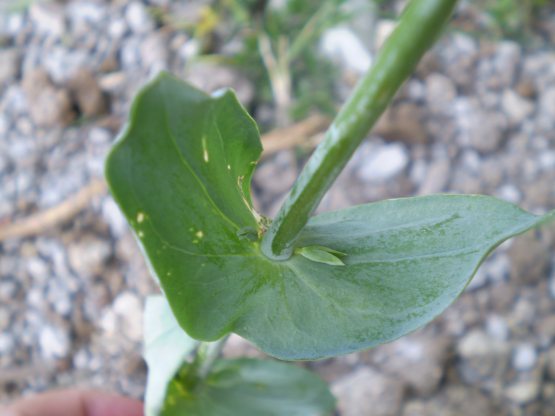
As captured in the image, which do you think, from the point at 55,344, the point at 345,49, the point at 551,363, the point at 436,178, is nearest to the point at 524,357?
the point at 551,363

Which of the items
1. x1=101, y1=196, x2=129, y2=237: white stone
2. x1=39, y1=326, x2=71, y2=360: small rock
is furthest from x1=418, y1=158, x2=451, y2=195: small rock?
x1=39, y1=326, x2=71, y2=360: small rock

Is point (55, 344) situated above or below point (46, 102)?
below

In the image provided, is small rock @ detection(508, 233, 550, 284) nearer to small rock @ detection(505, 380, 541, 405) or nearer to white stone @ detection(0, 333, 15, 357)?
small rock @ detection(505, 380, 541, 405)

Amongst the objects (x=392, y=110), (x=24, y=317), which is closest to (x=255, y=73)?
(x=392, y=110)

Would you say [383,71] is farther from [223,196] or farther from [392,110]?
[392,110]

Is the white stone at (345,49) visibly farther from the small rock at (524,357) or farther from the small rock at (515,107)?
the small rock at (524,357)

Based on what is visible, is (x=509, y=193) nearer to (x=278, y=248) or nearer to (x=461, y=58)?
(x=461, y=58)

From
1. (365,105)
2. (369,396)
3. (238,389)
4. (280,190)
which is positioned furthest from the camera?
(280,190)

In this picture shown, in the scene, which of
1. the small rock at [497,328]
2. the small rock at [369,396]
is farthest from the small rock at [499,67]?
the small rock at [369,396]
